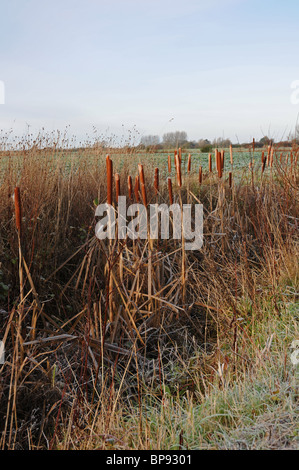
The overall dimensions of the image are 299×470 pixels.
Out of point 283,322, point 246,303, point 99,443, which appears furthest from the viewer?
point 246,303

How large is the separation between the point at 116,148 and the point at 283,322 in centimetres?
407

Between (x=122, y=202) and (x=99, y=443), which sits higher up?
(x=122, y=202)

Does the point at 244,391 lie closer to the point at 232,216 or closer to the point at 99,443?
the point at 99,443

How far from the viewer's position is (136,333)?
8.87ft

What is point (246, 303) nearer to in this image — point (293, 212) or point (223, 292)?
point (223, 292)

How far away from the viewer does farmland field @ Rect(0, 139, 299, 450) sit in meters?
1.77

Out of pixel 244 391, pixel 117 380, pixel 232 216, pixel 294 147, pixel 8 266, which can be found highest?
pixel 294 147

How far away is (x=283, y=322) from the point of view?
2.65 meters

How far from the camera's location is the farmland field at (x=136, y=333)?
1.77 meters

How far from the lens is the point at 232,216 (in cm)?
411
